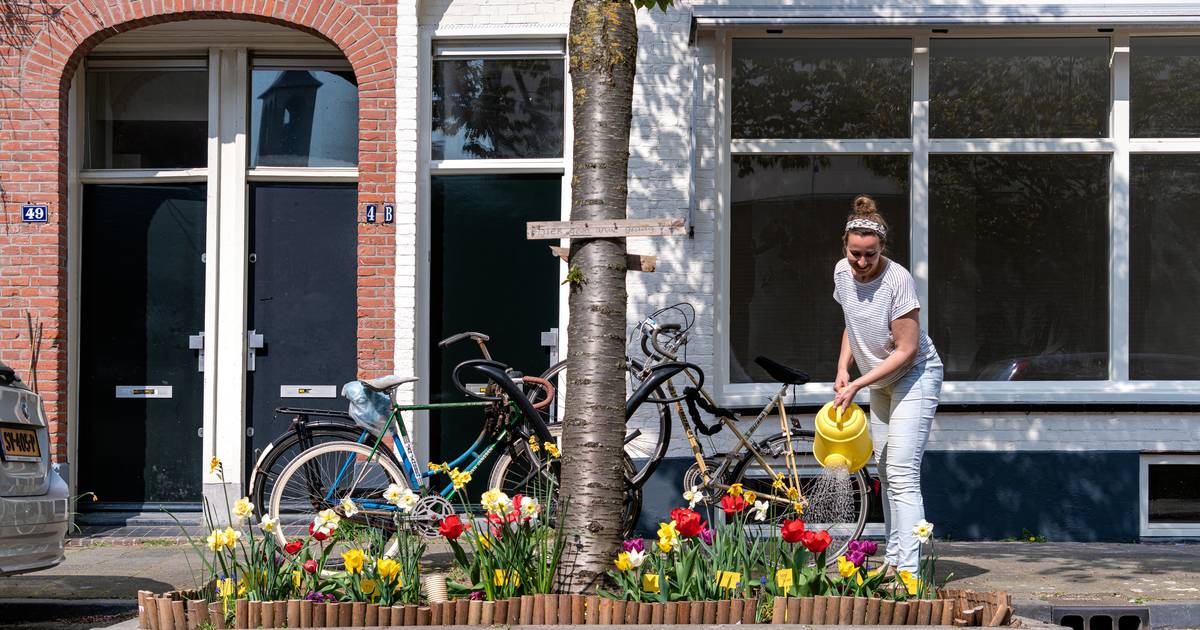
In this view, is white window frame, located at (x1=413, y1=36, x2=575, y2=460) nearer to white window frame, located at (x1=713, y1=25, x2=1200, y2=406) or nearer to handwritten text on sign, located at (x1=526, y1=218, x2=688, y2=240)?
white window frame, located at (x1=713, y1=25, x2=1200, y2=406)

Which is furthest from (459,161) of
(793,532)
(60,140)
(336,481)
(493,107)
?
(793,532)

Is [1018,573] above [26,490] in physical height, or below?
below

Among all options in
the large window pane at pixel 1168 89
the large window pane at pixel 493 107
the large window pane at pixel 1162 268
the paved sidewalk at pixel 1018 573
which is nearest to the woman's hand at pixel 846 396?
the paved sidewalk at pixel 1018 573

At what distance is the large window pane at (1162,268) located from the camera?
29.9ft

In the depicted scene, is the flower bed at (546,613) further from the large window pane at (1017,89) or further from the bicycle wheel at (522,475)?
the large window pane at (1017,89)

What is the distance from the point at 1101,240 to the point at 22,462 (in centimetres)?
709

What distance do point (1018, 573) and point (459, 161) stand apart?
4.67 metres

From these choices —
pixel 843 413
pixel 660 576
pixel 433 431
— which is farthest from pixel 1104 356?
pixel 660 576

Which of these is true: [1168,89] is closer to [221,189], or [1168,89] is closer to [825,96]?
[825,96]

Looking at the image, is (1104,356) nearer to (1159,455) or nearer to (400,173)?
(1159,455)

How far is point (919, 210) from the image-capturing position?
9.09 m

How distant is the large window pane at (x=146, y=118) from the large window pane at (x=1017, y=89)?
5.39 m

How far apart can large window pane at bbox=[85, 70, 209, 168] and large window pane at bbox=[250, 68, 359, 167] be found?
422 millimetres

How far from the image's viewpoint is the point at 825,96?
917 cm
